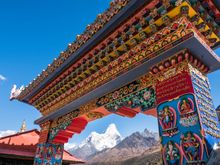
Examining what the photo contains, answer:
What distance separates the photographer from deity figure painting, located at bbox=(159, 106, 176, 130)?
11.3 feet

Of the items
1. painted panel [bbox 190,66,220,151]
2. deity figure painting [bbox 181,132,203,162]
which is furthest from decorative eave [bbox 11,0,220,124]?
deity figure painting [bbox 181,132,203,162]

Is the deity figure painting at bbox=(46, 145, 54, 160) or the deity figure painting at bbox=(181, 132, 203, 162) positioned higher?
the deity figure painting at bbox=(46, 145, 54, 160)

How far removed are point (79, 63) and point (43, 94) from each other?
2.75m

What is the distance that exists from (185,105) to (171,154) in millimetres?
842

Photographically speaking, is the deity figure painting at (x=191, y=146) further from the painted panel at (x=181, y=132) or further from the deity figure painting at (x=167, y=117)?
the deity figure painting at (x=167, y=117)

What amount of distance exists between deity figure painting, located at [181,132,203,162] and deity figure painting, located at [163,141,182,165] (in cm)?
13

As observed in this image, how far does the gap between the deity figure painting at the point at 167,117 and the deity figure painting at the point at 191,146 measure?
1.06ft

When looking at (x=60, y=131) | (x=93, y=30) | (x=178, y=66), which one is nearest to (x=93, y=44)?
(x=93, y=30)

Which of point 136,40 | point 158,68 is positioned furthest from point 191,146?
point 136,40

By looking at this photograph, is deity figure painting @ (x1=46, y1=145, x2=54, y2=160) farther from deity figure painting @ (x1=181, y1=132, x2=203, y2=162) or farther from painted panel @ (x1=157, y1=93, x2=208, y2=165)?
deity figure painting @ (x1=181, y1=132, x2=203, y2=162)

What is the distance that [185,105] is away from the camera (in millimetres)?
3354

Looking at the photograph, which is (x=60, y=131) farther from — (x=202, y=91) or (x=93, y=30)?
(x=202, y=91)

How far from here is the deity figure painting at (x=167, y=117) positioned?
3.44m

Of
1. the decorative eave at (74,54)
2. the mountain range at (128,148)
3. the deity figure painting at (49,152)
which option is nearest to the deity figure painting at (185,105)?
the decorative eave at (74,54)
